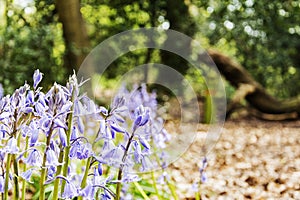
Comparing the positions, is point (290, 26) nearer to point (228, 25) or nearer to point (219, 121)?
point (228, 25)

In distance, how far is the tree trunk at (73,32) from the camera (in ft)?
23.1

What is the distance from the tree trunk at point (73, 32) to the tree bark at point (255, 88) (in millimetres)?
2330

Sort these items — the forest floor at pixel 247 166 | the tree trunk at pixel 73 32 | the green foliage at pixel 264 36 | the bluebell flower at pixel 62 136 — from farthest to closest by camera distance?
the green foliage at pixel 264 36
the tree trunk at pixel 73 32
the forest floor at pixel 247 166
the bluebell flower at pixel 62 136

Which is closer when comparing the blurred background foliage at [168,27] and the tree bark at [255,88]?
the blurred background foliage at [168,27]

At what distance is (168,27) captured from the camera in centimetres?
834

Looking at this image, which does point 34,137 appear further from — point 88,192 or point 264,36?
point 264,36

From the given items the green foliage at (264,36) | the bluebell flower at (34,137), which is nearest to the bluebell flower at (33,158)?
the bluebell flower at (34,137)

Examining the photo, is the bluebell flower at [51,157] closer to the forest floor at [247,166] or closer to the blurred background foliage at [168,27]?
the forest floor at [247,166]

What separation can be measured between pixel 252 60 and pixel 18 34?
194 inches

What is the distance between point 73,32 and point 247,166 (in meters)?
3.64

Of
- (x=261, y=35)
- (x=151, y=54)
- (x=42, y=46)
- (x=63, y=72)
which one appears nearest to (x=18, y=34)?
(x=42, y=46)

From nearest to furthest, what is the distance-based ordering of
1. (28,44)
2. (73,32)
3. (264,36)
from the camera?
(28,44), (73,32), (264,36)

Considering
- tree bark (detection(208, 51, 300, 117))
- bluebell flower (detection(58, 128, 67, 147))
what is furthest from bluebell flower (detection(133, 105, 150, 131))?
tree bark (detection(208, 51, 300, 117))

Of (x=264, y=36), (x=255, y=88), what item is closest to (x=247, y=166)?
(x=255, y=88)
